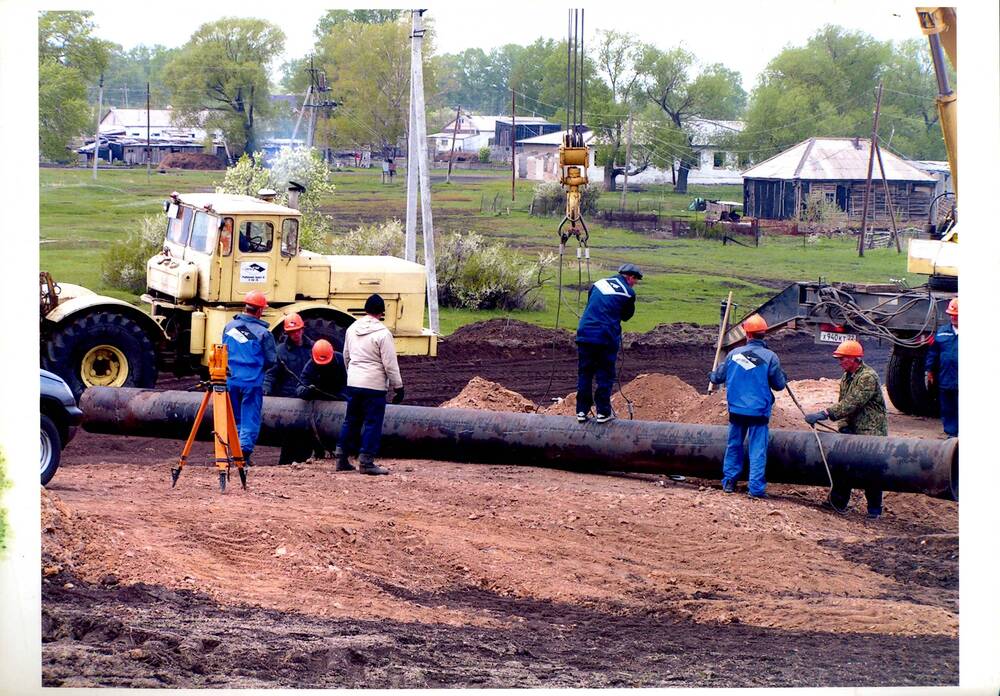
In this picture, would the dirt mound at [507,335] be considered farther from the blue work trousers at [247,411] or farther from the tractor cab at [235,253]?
the blue work trousers at [247,411]

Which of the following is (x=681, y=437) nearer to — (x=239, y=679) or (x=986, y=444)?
(x=986, y=444)

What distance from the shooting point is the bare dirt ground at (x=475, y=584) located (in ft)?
26.5

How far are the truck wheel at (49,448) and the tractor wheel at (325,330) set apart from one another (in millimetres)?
5018

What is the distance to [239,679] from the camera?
7.86m

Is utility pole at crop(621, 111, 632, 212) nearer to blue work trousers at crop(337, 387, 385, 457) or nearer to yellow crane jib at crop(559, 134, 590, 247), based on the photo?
yellow crane jib at crop(559, 134, 590, 247)

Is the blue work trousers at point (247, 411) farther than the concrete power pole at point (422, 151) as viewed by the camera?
No

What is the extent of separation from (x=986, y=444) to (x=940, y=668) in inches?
61.9

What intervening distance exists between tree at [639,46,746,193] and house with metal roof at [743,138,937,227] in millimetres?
5184

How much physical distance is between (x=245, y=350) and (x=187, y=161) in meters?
31.0

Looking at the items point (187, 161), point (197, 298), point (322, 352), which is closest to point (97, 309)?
point (197, 298)

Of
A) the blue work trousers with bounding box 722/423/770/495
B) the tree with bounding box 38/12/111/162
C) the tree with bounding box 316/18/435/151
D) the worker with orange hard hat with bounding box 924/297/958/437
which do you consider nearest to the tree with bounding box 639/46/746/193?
the tree with bounding box 316/18/435/151

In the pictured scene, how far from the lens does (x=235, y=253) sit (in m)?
14.9

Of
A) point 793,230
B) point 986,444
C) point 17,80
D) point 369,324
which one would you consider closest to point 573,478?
point 369,324

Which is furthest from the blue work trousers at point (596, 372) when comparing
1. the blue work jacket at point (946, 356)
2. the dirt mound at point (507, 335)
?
the dirt mound at point (507, 335)
